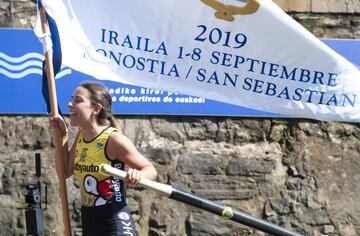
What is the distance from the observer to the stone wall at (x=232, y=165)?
6359 mm

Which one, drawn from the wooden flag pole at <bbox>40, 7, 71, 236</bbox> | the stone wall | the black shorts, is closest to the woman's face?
the wooden flag pole at <bbox>40, 7, 71, 236</bbox>

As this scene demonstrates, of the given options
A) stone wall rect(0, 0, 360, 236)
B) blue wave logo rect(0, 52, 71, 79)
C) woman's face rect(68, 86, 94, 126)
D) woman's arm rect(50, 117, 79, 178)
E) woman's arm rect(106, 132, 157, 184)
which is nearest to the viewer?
woman's arm rect(106, 132, 157, 184)

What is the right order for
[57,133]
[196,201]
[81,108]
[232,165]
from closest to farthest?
[196,201] → [81,108] → [57,133] → [232,165]

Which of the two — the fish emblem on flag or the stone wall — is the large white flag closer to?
the fish emblem on flag

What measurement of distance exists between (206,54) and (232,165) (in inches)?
92.4

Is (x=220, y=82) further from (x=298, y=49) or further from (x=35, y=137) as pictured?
(x=35, y=137)

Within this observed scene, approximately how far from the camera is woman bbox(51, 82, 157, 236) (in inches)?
161

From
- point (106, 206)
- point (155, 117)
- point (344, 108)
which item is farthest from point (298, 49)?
point (155, 117)

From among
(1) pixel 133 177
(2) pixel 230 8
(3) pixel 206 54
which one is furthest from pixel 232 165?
(1) pixel 133 177

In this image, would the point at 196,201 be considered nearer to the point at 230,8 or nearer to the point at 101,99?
the point at 101,99

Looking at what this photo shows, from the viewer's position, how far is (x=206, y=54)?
14.4 ft

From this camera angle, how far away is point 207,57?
439cm

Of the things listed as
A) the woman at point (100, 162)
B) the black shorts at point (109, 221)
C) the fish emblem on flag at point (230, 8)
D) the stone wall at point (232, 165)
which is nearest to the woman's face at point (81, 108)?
the woman at point (100, 162)

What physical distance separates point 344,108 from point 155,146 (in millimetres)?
2345
